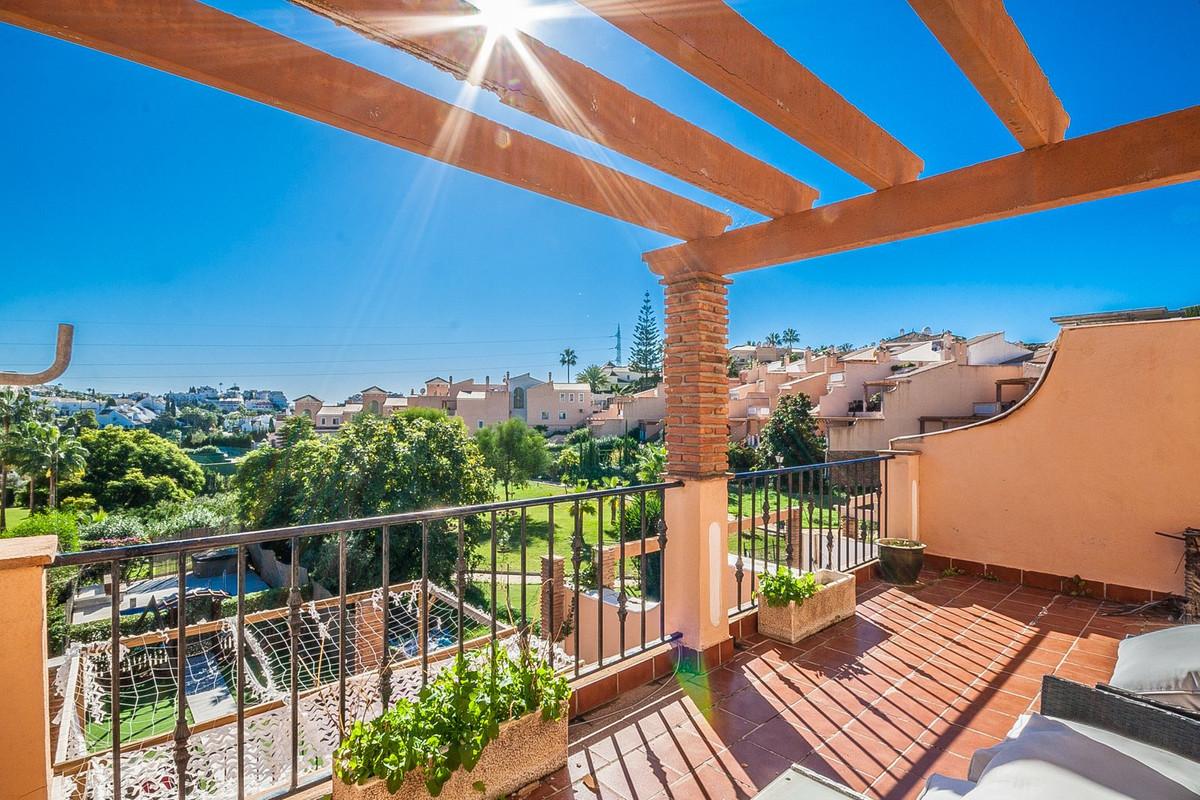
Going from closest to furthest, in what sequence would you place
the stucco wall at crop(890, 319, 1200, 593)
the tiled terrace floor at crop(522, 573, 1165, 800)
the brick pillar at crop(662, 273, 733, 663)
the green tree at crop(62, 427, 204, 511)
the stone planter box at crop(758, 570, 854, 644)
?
the tiled terrace floor at crop(522, 573, 1165, 800) < the brick pillar at crop(662, 273, 733, 663) < the stone planter box at crop(758, 570, 854, 644) < the stucco wall at crop(890, 319, 1200, 593) < the green tree at crop(62, 427, 204, 511)

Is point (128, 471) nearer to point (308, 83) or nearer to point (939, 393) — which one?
point (308, 83)

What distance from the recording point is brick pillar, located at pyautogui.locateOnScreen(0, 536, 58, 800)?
47.8 inches

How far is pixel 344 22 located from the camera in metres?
1.32

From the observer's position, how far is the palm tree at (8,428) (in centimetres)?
2353

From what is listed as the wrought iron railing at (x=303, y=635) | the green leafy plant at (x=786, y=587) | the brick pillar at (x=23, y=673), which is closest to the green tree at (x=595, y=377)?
the wrought iron railing at (x=303, y=635)

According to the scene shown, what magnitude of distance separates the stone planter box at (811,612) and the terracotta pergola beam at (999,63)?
257 cm

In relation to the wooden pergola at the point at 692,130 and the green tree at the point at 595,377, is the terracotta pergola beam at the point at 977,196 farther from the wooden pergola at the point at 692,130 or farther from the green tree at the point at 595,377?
the green tree at the point at 595,377

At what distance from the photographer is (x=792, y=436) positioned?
22.2 m

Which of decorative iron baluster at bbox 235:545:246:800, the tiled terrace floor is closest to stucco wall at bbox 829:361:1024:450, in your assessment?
the tiled terrace floor

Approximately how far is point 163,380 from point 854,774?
71146 millimetres

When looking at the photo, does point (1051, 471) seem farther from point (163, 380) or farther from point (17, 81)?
point (163, 380)

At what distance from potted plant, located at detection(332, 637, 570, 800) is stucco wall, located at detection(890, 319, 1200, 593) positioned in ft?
13.7

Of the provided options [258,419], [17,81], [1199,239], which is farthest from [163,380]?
[1199,239]

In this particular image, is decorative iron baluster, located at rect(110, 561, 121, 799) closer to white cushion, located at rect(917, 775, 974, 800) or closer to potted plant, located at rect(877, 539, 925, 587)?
white cushion, located at rect(917, 775, 974, 800)
